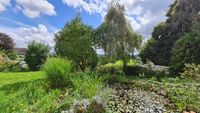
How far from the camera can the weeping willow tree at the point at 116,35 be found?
19266 millimetres

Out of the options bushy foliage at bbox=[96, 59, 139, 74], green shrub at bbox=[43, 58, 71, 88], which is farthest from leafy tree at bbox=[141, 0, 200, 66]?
green shrub at bbox=[43, 58, 71, 88]

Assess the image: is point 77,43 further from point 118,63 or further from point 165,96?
point 165,96

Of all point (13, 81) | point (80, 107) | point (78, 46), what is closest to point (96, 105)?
point (80, 107)

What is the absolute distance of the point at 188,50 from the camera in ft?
58.9

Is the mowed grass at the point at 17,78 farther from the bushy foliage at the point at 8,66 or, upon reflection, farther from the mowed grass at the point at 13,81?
the bushy foliage at the point at 8,66

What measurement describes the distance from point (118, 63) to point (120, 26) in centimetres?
247

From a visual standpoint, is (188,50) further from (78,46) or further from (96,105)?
(96,105)

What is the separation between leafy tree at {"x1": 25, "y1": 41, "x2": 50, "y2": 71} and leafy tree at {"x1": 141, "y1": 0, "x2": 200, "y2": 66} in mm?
9604

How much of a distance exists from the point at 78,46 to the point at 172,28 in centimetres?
1038

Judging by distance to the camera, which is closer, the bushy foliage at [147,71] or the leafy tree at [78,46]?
the leafy tree at [78,46]

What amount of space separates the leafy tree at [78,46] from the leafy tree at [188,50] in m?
4.93

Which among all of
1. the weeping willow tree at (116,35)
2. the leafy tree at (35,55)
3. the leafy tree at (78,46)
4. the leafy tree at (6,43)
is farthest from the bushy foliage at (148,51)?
the leafy tree at (6,43)

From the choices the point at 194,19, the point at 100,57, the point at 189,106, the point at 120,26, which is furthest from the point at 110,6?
the point at 189,106

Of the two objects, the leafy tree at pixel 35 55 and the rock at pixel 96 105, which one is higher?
the leafy tree at pixel 35 55
